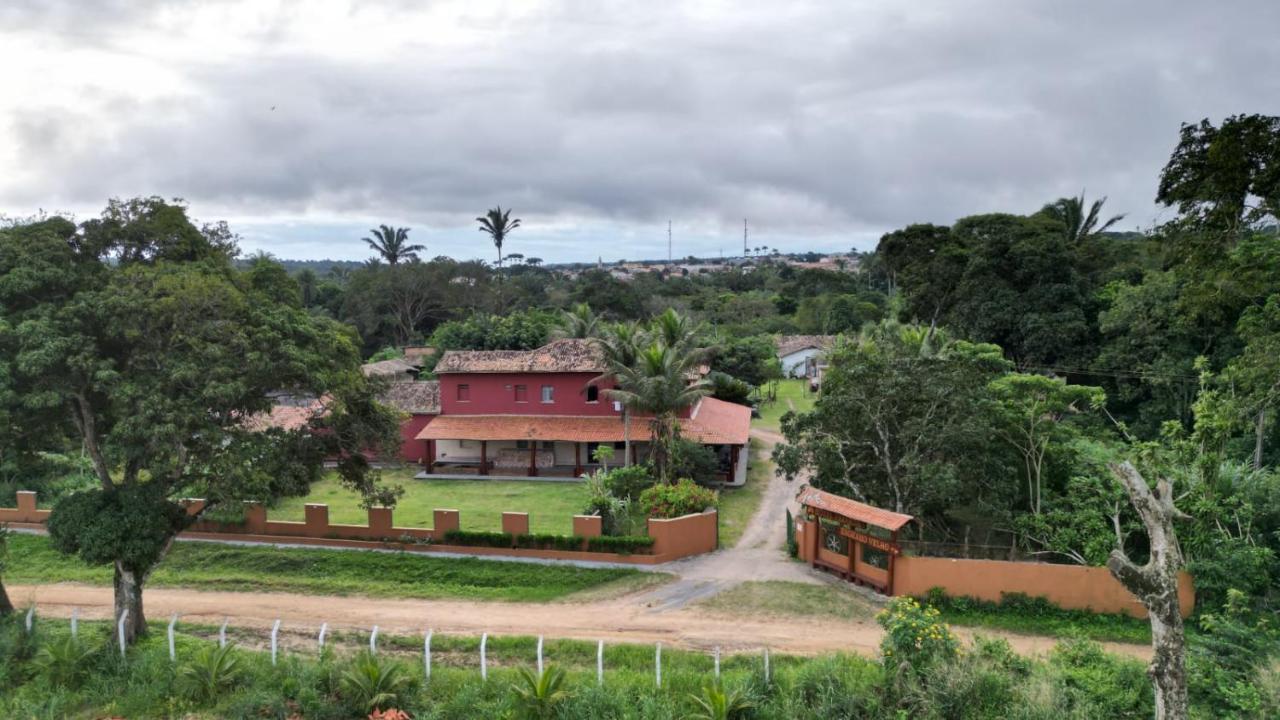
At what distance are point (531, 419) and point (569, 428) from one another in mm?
1881

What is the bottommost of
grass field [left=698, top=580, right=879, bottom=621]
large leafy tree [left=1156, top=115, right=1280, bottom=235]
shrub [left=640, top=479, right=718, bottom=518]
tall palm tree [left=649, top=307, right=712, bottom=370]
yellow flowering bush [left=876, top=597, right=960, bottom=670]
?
grass field [left=698, top=580, right=879, bottom=621]

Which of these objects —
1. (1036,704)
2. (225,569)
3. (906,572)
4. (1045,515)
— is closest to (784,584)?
(906,572)

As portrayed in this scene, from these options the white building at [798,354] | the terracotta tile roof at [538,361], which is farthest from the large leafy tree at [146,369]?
the white building at [798,354]

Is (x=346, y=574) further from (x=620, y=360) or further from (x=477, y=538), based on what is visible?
(x=620, y=360)

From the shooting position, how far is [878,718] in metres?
11.7

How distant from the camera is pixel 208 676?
504 inches

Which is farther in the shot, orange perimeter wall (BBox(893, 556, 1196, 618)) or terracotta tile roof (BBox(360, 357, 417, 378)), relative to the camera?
terracotta tile roof (BBox(360, 357, 417, 378))

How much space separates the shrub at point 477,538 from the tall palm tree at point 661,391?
619 centimetres

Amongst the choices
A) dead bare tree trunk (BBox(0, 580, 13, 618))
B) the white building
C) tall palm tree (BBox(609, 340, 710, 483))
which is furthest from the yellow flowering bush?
the white building

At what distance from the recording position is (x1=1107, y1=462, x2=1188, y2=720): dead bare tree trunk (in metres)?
10.3

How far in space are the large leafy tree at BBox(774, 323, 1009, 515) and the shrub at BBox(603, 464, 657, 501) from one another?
5458mm

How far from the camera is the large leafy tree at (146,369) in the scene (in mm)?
13914

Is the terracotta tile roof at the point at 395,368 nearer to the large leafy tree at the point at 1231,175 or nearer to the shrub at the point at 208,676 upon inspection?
the shrub at the point at 208,676

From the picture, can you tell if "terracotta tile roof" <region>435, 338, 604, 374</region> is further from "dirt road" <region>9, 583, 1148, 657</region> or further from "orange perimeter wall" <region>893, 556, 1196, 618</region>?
"orange perimeter wall" <region>893, 556, 1196, 618</region>
